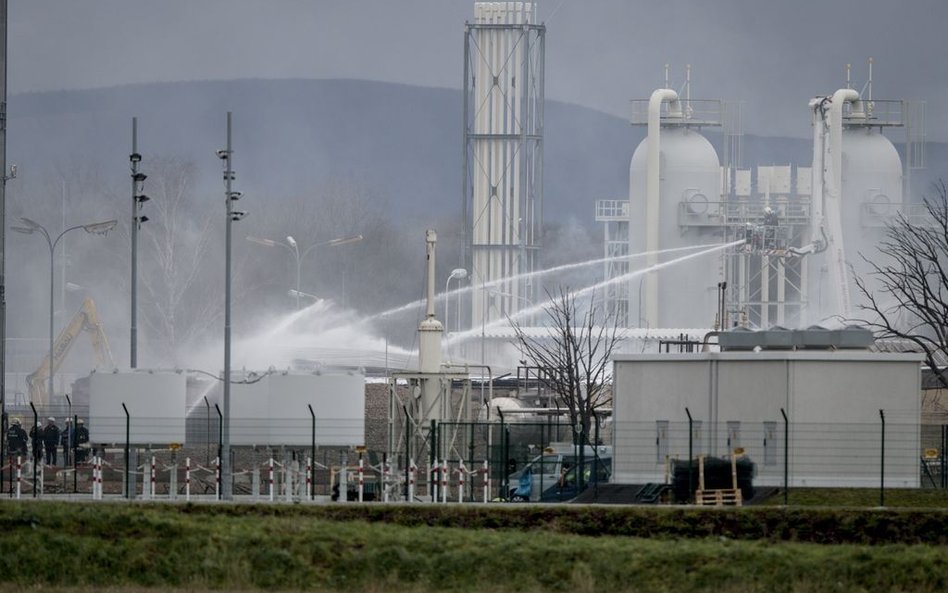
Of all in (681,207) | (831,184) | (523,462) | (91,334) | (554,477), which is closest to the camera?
(554,477)

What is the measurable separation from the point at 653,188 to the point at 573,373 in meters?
35.8

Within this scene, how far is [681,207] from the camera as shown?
112m

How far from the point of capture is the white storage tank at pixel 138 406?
45.5 m

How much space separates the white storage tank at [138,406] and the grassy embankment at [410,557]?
13.3 metres

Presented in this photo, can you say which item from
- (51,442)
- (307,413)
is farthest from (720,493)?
(51,442)

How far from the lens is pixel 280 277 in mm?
133250

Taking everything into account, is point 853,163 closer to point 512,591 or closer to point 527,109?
point 527,109

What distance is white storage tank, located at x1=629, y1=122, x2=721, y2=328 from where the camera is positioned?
111688 millimetres

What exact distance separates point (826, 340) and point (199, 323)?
81311 millimetres

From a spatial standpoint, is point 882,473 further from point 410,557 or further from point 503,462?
point 410,557

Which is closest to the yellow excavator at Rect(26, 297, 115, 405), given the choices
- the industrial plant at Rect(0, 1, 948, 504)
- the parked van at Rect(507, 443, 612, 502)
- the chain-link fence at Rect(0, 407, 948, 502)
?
the industrial plant at Rect(0, 1, 948, 504)

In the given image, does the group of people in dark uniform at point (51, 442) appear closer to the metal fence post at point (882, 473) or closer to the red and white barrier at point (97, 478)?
the red and white barrier at point (97, 478)

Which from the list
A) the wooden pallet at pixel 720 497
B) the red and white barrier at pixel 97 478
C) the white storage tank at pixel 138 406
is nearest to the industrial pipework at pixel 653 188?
the white storage tank at pixel 138 406

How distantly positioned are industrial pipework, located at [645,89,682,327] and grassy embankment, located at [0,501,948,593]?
77673mm
